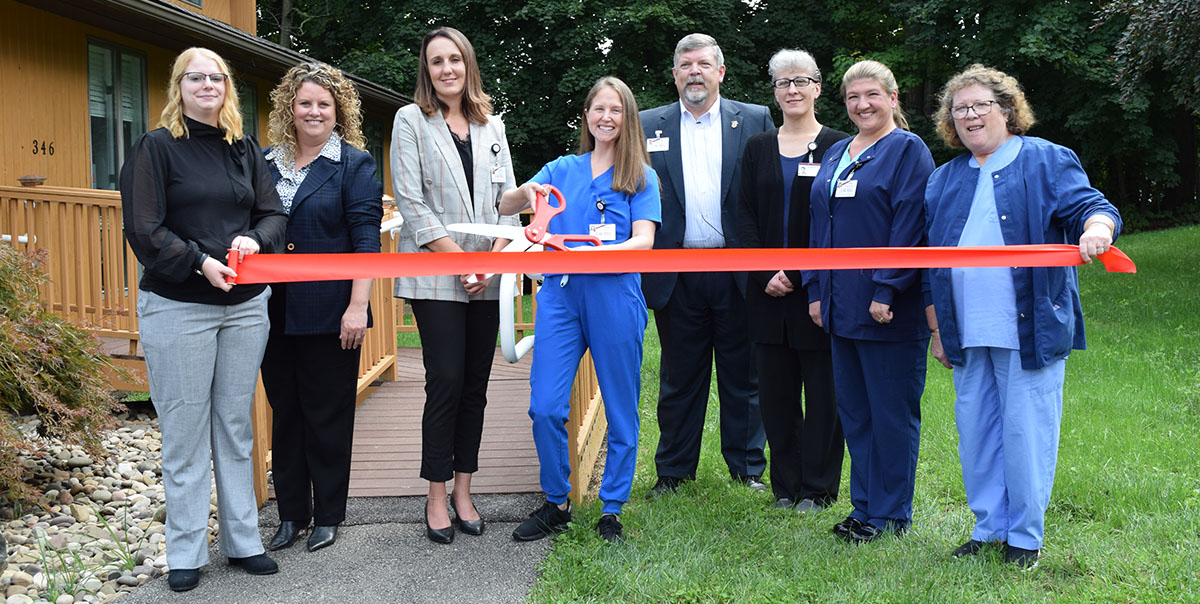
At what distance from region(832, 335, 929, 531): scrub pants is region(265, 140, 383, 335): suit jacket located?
206 centimetres

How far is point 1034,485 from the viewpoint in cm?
340

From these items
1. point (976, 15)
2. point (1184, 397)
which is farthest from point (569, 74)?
point (1184, 397)

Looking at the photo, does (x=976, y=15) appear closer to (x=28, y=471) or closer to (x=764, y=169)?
(x=764, y=169)

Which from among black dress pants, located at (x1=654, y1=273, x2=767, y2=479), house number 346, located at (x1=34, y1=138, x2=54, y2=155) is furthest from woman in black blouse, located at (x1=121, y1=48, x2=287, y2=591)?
house number 346, located at (x1=34, y1=138, x2=54, y2=155)

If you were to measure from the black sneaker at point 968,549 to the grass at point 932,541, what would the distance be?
0.05 metres

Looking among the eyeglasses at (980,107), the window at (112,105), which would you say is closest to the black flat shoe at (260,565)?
the eyeglasses at (980,107)

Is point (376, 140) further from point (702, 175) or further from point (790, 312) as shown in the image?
point (790, 312)

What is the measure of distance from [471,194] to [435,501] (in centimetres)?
133

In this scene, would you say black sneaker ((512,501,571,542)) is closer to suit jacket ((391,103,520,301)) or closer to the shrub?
suit jacket ((391,103,520,301))

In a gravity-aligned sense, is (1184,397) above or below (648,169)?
below

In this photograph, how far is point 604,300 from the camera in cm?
374

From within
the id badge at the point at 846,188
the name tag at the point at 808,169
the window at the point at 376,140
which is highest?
the window at the point at 376,140

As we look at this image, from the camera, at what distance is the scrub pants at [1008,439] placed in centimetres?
337

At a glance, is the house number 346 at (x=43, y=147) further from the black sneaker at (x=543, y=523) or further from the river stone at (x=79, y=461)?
the black sneaker at (x=543, y=523)
